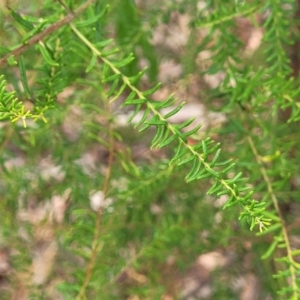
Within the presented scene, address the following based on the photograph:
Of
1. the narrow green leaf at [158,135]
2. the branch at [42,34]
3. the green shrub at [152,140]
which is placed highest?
the branch at [42,34]

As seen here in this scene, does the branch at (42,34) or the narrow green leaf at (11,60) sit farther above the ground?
the narrow green leaf at (11,60)

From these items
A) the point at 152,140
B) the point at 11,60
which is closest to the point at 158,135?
the point at 152,140

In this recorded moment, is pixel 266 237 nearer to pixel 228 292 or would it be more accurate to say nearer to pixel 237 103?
pixel 228 292

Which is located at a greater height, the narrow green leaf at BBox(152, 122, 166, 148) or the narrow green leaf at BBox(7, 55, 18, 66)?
the narrow green leaf at BBox(7, 55, 18, 66)

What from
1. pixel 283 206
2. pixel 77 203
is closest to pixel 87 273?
pixel 77 203

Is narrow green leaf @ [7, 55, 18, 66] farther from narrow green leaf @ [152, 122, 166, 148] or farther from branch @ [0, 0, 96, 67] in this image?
narrow green leaf @ [152, 122, 166, 148]

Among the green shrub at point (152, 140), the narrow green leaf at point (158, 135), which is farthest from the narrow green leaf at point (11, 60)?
the narrow green leaf at point (158, 135)

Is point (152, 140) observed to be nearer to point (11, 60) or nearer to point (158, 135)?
point (158, 135)

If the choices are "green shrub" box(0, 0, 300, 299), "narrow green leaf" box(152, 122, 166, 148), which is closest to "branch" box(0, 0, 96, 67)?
"green shrub" box(0, 0, 300, 299)

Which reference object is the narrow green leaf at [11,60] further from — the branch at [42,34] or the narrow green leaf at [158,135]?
the narrow green leaf at [158,135]

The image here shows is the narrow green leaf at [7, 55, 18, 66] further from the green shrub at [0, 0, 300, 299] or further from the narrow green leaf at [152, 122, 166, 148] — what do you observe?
the narrow green leaf at [152, 122, 166, 148]

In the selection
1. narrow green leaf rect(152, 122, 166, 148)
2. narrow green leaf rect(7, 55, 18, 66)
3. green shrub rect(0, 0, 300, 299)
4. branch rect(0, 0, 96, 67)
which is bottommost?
green shrub rect(0, 0, 300, 299)
